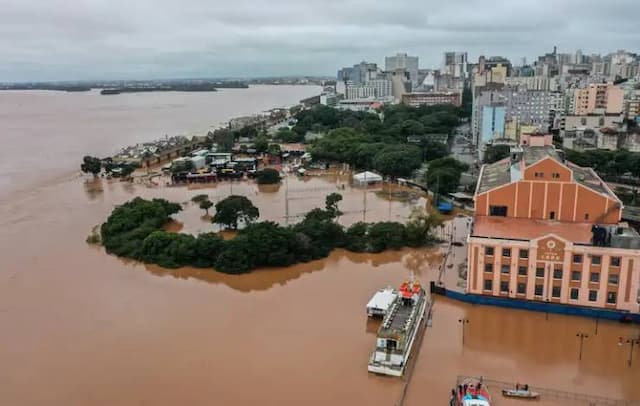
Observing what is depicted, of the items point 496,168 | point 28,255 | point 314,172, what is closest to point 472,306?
point 496,168

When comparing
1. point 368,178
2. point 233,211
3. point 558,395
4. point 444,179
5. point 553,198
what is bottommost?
point 558,395

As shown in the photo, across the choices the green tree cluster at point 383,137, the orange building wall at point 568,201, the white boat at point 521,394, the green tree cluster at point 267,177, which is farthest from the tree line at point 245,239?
the green tree cluster at point 383,137

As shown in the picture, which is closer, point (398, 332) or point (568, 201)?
point (398, 332)

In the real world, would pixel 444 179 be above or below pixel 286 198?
above

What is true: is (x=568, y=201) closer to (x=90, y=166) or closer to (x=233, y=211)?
(x=233, y=211)

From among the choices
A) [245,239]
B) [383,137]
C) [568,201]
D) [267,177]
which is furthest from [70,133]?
[568,201]

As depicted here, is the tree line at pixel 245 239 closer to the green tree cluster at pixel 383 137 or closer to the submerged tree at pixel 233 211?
the submerged tree at pixel 233 211

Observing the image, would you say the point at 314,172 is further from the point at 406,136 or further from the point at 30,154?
the point at 30,154
